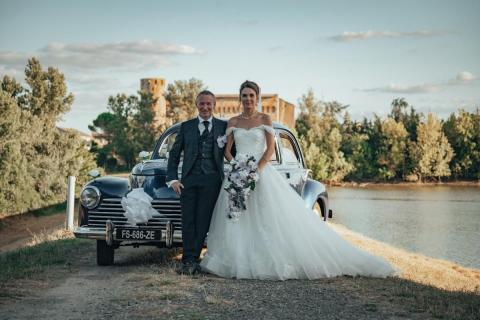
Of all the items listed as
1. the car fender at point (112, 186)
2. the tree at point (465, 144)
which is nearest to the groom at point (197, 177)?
the car fender at point (112, 186)

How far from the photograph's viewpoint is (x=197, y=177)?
24.3ft

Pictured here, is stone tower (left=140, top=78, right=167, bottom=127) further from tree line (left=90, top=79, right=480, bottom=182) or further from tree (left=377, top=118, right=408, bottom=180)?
tree (left=377, top=118, right=408, bottom=180)

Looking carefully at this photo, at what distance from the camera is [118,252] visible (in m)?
10.7

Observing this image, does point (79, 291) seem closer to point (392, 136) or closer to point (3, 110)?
point (3, 110)

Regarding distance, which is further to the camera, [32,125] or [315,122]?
[315,122]

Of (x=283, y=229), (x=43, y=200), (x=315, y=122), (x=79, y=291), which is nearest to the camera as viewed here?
(x=79, y=291)

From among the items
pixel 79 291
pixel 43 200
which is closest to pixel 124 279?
pixel 79 291

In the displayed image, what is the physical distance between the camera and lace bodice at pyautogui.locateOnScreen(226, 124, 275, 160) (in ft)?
24.5

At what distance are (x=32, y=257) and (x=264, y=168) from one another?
180 inches

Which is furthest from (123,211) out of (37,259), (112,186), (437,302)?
(437,302)

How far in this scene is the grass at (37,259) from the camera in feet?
26.5

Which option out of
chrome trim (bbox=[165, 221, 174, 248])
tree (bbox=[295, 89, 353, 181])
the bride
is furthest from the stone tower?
the bride

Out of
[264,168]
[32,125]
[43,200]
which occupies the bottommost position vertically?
[43,200]

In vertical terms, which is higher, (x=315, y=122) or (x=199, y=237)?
(x=315, y=122)
